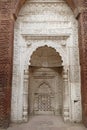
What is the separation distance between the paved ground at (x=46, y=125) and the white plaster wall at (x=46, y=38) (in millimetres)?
485

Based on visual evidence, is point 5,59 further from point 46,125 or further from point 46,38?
point 46,125

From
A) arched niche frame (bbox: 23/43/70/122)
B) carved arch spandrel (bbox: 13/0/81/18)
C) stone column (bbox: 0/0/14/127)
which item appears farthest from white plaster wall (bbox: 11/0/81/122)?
stone column (bbox: 0/0/14/127)

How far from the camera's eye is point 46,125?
5090mm

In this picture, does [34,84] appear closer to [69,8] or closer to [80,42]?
[80,42]

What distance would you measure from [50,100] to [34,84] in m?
0.80

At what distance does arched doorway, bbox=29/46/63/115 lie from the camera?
20.5 ft

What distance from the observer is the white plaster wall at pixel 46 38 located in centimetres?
566

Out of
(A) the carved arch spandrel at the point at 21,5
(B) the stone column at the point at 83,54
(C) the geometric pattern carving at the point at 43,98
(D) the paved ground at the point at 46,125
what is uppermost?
(A) the carved arch spandrel at the point at 21,5

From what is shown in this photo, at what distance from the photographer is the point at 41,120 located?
557 cm

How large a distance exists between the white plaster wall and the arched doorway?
41 centimetres

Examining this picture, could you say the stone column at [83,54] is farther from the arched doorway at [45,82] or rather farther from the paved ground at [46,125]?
the arched doorway at [45,82]

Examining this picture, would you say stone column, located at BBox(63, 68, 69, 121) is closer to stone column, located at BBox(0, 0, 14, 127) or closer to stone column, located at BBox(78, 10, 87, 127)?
stone column, located at BBox(78, 10, 87, 127)

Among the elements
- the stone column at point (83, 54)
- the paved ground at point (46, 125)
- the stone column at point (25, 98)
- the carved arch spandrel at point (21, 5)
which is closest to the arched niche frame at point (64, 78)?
the stone column at point (25, 98)

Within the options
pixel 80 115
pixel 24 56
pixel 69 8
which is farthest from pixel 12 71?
pixel 69 8
